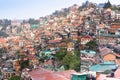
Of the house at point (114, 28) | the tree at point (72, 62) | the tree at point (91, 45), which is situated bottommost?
the tree at point (72, 62)

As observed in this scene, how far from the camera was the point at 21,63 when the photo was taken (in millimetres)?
46750

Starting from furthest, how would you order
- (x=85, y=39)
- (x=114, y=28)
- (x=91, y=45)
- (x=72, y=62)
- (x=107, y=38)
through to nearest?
(x=114, y=28) < (x=107, y=38) < (x=85, y=39) < (x=91, y=45) < (x=72, y=62)

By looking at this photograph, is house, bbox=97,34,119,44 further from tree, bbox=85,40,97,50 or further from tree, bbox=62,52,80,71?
tree, bbox=62,52,80,71

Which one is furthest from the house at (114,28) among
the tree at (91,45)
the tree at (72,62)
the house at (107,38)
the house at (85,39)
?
the tree at (72,62)

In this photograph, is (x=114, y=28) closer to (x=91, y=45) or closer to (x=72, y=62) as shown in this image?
(x=91, y=45)

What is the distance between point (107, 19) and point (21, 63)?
23.0 meters

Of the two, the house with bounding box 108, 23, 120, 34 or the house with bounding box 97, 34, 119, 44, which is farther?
the house with bounding box 108, 23, 120, 34

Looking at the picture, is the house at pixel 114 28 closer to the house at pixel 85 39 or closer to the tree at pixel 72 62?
the house at pixel 85 39

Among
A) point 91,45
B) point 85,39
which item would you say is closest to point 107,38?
point 85,39

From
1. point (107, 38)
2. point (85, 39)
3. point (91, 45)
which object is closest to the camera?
point (91, 45)

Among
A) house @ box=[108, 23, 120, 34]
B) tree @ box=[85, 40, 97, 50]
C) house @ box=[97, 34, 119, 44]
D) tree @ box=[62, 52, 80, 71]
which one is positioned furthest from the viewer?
house @ box=[108, 23, 120, 34]

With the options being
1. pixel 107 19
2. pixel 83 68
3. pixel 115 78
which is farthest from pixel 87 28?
pixel 115 78

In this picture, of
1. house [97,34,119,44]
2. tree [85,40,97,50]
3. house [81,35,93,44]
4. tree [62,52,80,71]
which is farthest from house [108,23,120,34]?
tree [62,52,80,71]

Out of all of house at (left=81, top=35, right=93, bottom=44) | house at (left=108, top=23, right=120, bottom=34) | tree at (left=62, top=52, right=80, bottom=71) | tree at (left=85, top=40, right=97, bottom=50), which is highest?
house at (left=108, top=23, right=120, bottom=34)
